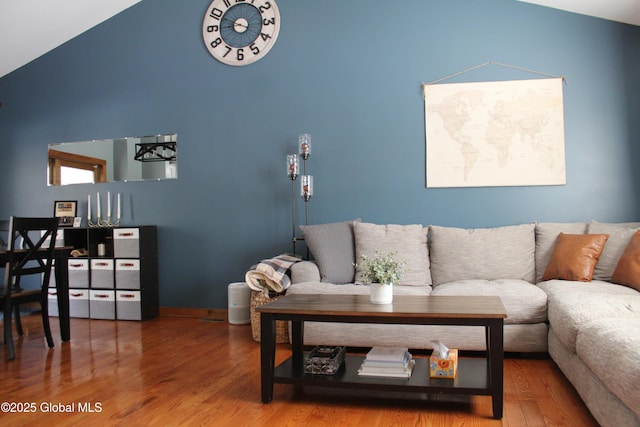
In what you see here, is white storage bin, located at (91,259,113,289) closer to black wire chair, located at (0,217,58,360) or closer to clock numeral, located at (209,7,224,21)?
black wire chair, located at (0,217,58,360)

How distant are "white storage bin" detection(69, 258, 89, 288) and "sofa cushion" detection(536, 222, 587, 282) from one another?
378cm

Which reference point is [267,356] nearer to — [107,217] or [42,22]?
[107,217]

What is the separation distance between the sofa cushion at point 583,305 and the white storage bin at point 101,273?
3542 mm

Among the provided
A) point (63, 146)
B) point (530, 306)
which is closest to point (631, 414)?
point (530, 306)

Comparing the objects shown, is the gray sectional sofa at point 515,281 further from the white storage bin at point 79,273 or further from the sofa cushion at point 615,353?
the white storage bin at point 79,273

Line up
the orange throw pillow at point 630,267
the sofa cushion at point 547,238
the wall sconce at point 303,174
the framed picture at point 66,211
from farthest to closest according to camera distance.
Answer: the framed picture at point 66,211 → the wall sconce at point 303,174 → the sofa cushion at point 547,238 → the orange throw pillow at point 630,267

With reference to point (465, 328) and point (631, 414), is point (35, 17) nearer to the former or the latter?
point (465, 328)

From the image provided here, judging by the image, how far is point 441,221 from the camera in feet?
13.2

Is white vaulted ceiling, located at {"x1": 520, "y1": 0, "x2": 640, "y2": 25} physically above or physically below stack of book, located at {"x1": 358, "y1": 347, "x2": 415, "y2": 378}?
above

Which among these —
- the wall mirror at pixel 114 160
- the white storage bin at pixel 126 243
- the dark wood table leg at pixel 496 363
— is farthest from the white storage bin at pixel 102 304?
the dark wood table leg at pixel 496 363

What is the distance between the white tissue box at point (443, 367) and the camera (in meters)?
2.28

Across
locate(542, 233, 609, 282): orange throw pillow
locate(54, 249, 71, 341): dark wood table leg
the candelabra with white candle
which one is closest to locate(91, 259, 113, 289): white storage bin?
the candelabra with white candle

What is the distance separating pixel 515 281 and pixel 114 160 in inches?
148

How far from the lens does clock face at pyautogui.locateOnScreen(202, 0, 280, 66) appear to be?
4.39 m
